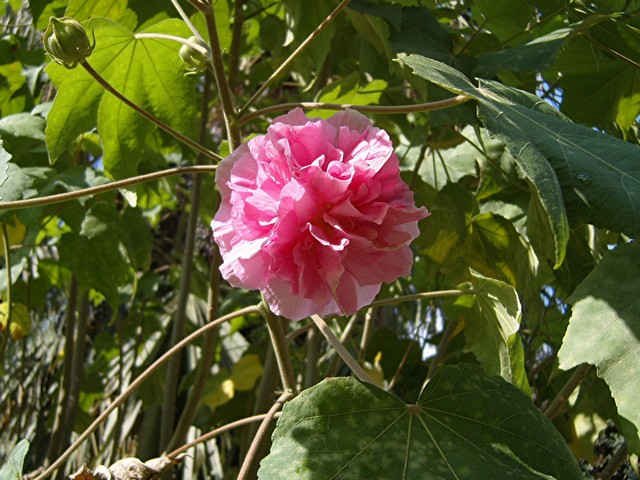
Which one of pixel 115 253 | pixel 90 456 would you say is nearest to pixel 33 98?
pixel 115 253

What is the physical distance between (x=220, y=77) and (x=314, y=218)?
256 millimetres

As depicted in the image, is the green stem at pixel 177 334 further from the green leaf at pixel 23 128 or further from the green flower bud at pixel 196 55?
the green flower bud at pixel 196 55

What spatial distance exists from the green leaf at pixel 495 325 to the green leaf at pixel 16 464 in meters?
0.60

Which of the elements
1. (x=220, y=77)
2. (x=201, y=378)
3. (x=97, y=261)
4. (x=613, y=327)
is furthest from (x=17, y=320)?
(x=613, y=327)

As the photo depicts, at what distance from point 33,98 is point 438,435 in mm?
1445

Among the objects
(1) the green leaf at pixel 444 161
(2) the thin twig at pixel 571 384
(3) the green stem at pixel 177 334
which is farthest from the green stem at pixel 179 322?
(2) the thin twig at pixel 571 384

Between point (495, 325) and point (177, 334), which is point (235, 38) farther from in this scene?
point (495, 325)

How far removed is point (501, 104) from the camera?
0.89 m

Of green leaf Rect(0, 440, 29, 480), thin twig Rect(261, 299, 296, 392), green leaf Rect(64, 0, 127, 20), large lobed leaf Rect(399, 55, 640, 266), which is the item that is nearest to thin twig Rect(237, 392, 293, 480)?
thin twig Rect(261, 299, 296, 392)

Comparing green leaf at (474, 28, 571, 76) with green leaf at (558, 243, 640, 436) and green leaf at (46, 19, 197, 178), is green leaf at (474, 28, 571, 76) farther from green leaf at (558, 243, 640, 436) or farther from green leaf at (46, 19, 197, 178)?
green leaf at (46, 19, 197, 178)

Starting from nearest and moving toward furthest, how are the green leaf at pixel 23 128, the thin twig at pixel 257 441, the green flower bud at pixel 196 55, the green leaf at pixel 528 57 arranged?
1. the thin twig at pixel 257 441
2. the green flower bud at pixel 196 55
3. the green leaf at pixel 528 57
4. the green leaf at pixel 23 128

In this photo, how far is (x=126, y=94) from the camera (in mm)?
1309

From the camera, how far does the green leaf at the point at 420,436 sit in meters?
0.80

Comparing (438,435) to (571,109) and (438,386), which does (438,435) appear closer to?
(438,386)
